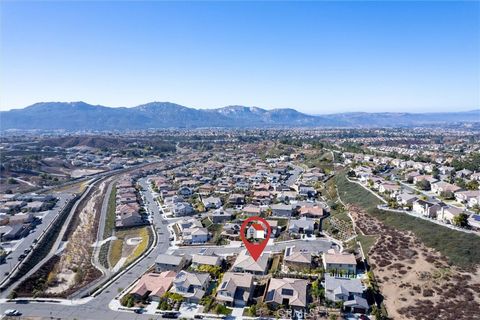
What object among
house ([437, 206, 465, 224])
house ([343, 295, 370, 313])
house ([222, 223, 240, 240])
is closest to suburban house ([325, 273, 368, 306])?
house ([343, 295, 370, 313])

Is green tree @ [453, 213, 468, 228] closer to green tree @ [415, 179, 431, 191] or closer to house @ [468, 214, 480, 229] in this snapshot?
house @ [468, 214, 480, 229]

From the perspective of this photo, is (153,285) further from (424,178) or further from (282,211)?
(424,178)

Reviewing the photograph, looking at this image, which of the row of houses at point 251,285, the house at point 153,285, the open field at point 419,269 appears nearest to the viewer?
the open field at point 419,269

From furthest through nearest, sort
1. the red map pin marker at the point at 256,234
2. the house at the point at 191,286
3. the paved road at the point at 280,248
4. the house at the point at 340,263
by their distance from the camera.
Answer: the paved road at the point at 280,248, the red map pin marker at the point at 256,234, the house at the point at 340,263, the house at the point at 191,286

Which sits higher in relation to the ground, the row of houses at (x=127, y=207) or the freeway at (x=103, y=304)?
the row of houses at (x=127, y=207)

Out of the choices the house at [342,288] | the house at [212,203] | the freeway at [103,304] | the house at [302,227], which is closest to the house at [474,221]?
the freeway at [103,304]

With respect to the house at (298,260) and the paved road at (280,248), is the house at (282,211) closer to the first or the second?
the paved road at (280,248)

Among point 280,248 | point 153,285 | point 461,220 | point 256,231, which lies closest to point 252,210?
point 256,231
